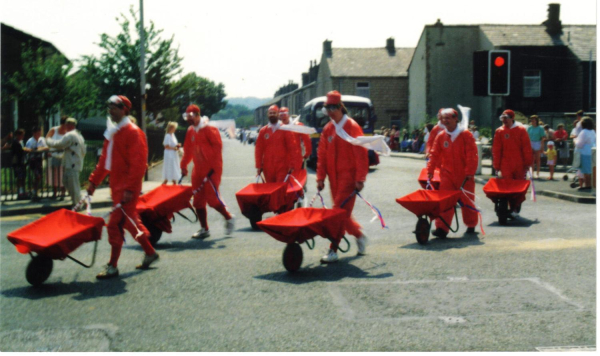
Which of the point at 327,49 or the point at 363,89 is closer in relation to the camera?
the point at 363,89

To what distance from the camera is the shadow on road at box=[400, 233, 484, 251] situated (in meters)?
8.59

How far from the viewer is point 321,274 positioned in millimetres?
7059

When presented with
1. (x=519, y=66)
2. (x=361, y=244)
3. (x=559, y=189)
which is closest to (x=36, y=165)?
(x=361, y=244)

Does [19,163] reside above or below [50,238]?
above

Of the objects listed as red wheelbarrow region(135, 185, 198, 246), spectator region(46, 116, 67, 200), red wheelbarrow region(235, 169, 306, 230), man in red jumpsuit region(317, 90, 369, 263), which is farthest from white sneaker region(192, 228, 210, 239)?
spectator region(46, 116, 67, 200)

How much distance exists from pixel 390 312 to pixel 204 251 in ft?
11.6

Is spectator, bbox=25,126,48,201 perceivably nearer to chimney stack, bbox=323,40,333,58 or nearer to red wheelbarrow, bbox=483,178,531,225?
red wheelbarrow, bbox=483,178,531,225

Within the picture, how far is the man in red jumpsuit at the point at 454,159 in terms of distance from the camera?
9.27m

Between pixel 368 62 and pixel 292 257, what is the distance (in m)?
57.4

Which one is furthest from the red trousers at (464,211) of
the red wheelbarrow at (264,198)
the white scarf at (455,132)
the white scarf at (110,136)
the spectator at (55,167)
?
the spectator at (55,167)

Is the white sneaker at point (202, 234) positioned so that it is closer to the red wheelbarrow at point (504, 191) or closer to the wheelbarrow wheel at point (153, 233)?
the wheelbarrow wheel at point (153, 233)

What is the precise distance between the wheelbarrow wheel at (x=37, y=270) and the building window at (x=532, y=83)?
37916 mm

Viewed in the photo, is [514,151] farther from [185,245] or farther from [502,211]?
[185,245]

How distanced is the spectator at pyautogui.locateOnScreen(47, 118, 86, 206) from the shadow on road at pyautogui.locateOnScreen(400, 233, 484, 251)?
7158 millimetres
